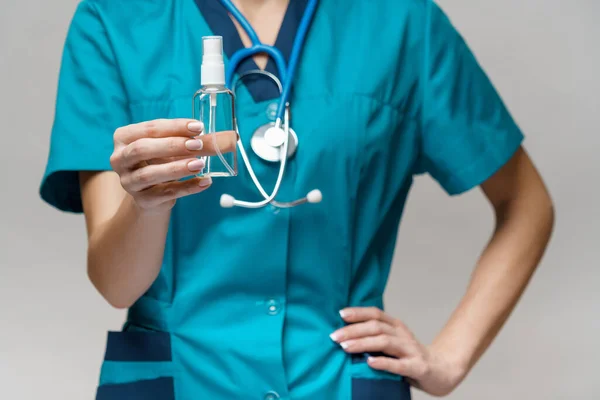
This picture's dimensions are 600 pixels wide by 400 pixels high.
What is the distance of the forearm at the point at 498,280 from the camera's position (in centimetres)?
147

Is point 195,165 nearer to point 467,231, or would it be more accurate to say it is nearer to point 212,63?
point 212,63

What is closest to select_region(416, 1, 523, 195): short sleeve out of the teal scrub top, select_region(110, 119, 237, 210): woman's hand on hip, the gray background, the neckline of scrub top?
the teal scrub top

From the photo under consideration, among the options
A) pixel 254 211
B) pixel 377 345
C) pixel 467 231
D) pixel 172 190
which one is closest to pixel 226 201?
pixel 254 211

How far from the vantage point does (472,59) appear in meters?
1.48

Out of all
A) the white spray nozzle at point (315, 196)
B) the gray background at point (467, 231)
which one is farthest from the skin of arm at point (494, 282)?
the gray background at point (467, 231)

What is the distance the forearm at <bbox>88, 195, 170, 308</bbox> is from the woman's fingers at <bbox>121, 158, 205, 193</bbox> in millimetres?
93

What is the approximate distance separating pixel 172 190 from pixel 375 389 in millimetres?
409

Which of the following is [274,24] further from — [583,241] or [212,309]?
[583,241]

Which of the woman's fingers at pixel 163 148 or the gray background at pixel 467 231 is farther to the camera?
the gray background at pixel 467 231

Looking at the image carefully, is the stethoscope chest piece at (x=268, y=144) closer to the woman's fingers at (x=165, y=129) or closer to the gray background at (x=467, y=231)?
the woman's fingers at (x=165, y=129)

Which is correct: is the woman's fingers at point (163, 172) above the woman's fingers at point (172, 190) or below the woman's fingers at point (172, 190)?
above

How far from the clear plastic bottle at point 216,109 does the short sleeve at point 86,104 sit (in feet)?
0.58

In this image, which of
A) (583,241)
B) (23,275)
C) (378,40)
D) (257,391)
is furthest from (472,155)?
(23,275)

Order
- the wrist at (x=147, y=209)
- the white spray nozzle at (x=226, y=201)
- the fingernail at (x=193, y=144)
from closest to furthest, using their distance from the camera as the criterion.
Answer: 1. the fingernail at (x=193, y=144)
2. the wrist at (x=147, y=209)
3. the white spray nozzle at (x=226, y=201)
